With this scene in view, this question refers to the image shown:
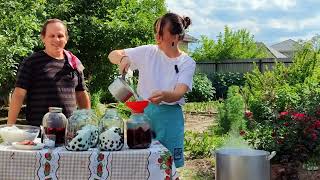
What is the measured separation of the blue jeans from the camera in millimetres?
2969

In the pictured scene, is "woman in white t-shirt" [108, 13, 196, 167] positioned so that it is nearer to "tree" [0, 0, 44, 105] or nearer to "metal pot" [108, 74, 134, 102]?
"metal pot" [108, 74, 134, 102]

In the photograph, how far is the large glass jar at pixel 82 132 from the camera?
2.53 metres

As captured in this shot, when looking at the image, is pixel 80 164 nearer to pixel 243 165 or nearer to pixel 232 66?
pixel 243 165

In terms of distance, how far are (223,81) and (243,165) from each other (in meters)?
16.8

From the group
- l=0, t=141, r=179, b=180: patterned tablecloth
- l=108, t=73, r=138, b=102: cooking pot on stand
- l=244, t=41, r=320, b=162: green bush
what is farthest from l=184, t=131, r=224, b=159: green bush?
l=0, t=141, r=179, b=180: patterned tablecloth

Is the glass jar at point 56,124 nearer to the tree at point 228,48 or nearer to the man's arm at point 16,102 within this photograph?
the man's arm at point 16,102

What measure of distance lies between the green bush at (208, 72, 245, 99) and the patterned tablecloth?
16.9 m

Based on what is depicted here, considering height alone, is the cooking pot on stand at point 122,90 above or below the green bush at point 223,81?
below

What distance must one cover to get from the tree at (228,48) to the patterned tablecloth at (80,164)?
26.5m

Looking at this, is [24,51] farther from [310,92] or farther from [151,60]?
[151,60]

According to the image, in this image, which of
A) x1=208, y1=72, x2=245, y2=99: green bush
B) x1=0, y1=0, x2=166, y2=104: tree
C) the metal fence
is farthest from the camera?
the metal fence

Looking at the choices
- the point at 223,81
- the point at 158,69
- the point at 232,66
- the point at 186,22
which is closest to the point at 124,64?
the point at 158,69

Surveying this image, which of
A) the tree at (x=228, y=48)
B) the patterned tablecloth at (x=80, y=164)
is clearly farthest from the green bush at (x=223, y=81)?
the patterned tablecloth at (x=80, y=164)

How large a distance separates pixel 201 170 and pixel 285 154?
1.06 m
